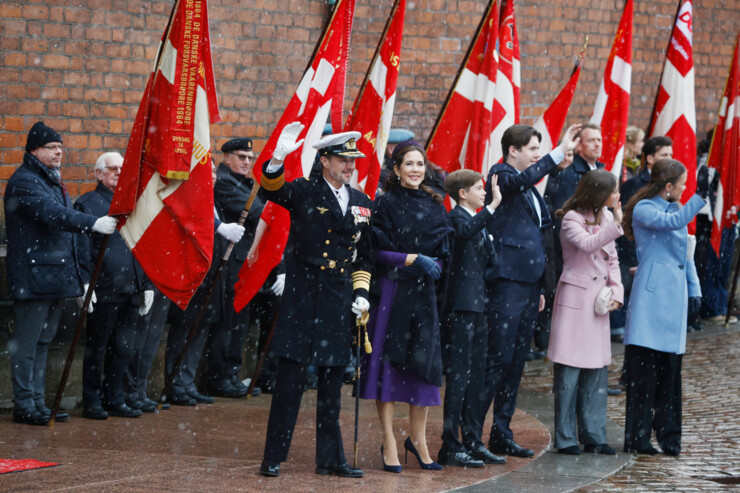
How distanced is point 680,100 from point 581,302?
3725mm

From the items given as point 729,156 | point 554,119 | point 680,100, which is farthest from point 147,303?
point 729,156

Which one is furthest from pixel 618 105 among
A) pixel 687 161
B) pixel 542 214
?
pixel 542 214

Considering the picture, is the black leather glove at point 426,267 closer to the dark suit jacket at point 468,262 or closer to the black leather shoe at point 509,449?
the dark suit jacket at point 468,262

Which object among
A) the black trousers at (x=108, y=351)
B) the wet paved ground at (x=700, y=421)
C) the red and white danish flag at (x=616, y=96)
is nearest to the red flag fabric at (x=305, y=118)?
the black trousers at (x=108, y=351)

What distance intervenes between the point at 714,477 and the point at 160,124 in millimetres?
4034

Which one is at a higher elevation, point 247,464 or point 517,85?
point 517,85

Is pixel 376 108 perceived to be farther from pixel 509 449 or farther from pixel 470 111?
pixel 509 449

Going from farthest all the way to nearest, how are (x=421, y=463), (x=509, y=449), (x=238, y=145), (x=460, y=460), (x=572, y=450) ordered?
1. (x=238, y=145)
2. (x=572, y=450)
3. (x=509, y=449)
4. (x=460, y=460)
5. (x=421, y=463)

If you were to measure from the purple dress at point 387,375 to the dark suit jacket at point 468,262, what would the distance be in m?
0.33

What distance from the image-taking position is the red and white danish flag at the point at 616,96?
10.6 meters

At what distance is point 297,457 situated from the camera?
727 centimetres

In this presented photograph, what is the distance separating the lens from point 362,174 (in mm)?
8977

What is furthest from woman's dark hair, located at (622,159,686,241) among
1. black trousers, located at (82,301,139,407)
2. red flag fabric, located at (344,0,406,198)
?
black trousers, located at (82,301,139,407)

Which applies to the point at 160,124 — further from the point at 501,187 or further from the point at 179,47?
the point at 501,187
